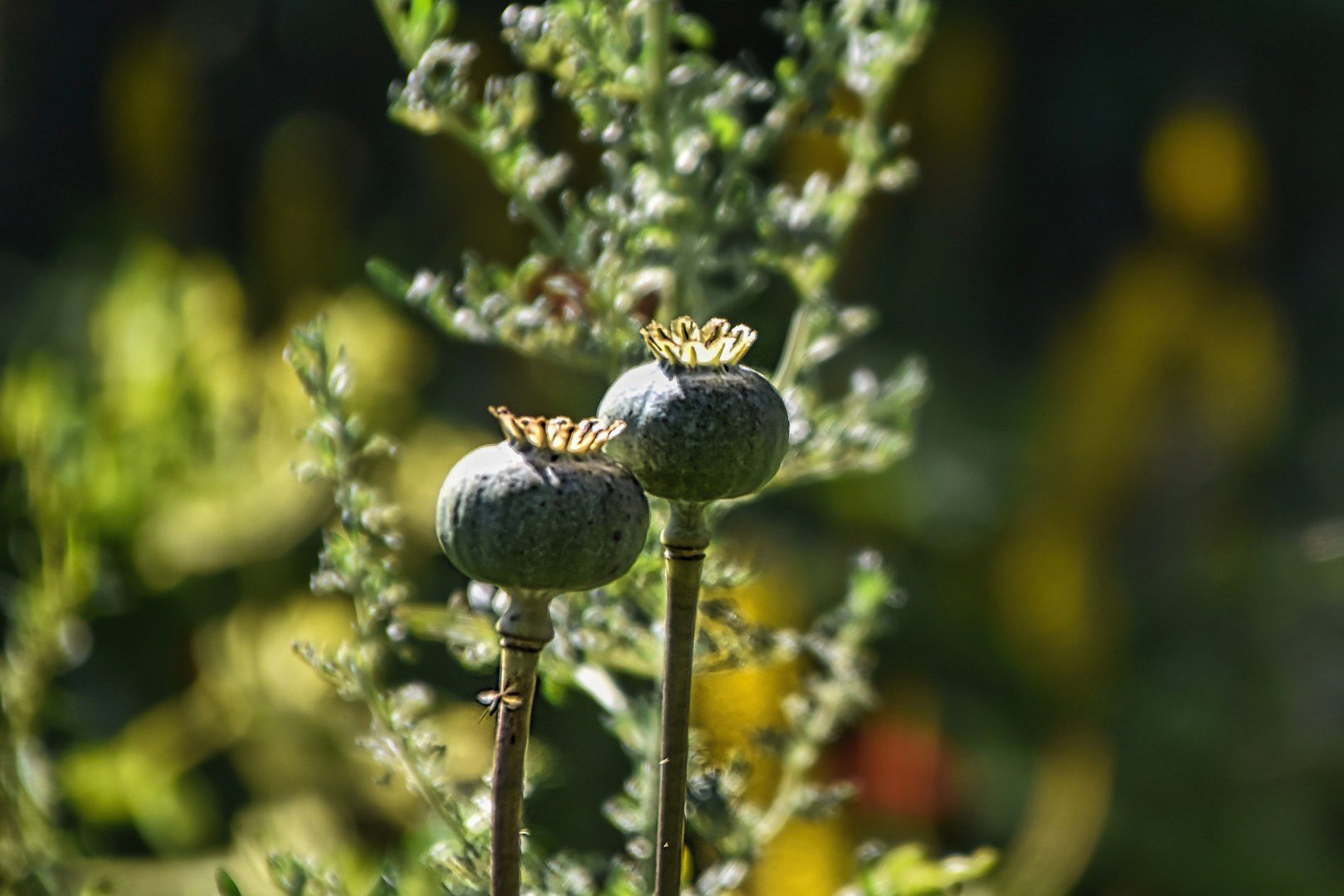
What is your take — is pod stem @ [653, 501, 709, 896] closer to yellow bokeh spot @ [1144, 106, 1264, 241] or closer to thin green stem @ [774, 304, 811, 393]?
thin green stem @ [774, 304, 811, 393]

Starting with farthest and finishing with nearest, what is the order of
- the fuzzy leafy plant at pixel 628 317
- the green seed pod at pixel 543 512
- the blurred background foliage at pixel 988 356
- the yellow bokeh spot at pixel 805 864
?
the blurred background foliage at pixel 988 356
the yellow bokeh spot at pixel 805 864
the fuzzy leafy plant at pixel 628 317
the green seed pod at pixel 543 512

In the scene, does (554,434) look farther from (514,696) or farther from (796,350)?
(796,350)

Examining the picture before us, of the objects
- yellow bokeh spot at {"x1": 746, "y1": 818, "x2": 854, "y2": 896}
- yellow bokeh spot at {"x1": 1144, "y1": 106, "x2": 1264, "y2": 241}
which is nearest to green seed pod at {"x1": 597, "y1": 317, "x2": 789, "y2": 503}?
yellow bokeh spot at {"x1": 746, "y1": 818, "x2": 854, "y2": 896}

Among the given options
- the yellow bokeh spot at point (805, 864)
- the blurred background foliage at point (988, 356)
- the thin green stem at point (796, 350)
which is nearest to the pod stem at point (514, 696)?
the thin green stem at point (796, 350)

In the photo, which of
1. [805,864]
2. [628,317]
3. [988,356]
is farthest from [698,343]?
[988,356]

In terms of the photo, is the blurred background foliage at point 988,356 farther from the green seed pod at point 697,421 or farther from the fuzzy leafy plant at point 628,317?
the green seed pod at point 697,421

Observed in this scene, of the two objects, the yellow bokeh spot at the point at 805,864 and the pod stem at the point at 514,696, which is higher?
the yellow bokeh spot at the point at 805,864

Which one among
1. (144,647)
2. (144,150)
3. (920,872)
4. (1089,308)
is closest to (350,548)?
(920,872)

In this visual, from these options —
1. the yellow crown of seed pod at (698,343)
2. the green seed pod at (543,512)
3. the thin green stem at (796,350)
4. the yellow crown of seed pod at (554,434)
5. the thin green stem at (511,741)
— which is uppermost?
the thin green stem at (796,350)

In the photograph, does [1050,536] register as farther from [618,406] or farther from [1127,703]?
[618,406]
